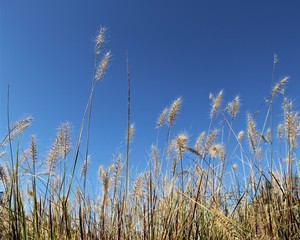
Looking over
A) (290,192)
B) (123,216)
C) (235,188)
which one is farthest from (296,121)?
(123,216)

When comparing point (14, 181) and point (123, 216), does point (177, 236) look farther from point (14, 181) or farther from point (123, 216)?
point (14, 181)

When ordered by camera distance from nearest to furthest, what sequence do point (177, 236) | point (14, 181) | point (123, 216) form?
point (14, 181) → point (177, 236) → point (123, 216)

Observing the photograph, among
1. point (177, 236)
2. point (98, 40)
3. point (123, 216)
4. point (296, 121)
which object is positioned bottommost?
point (177, 236)

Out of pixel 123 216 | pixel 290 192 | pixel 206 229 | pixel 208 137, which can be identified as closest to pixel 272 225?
pixel 290 192

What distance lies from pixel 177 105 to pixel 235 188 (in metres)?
1.38

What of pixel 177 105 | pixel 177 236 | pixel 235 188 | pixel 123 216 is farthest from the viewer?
pixel 235 188

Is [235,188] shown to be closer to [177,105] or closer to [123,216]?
[177,105]

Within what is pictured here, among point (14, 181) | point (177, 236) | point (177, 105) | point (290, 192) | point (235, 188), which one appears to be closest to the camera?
point (14, 181)

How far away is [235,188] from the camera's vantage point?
13.7 ft

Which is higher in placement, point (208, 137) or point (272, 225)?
point (208, 137)

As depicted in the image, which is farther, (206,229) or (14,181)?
(206,229)

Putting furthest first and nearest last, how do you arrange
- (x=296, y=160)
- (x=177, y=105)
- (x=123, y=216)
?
(x=296, y=160)
(x=177, y=105)
(x=123, y=216)

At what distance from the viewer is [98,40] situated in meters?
2.81

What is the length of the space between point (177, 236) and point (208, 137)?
1.19 m
